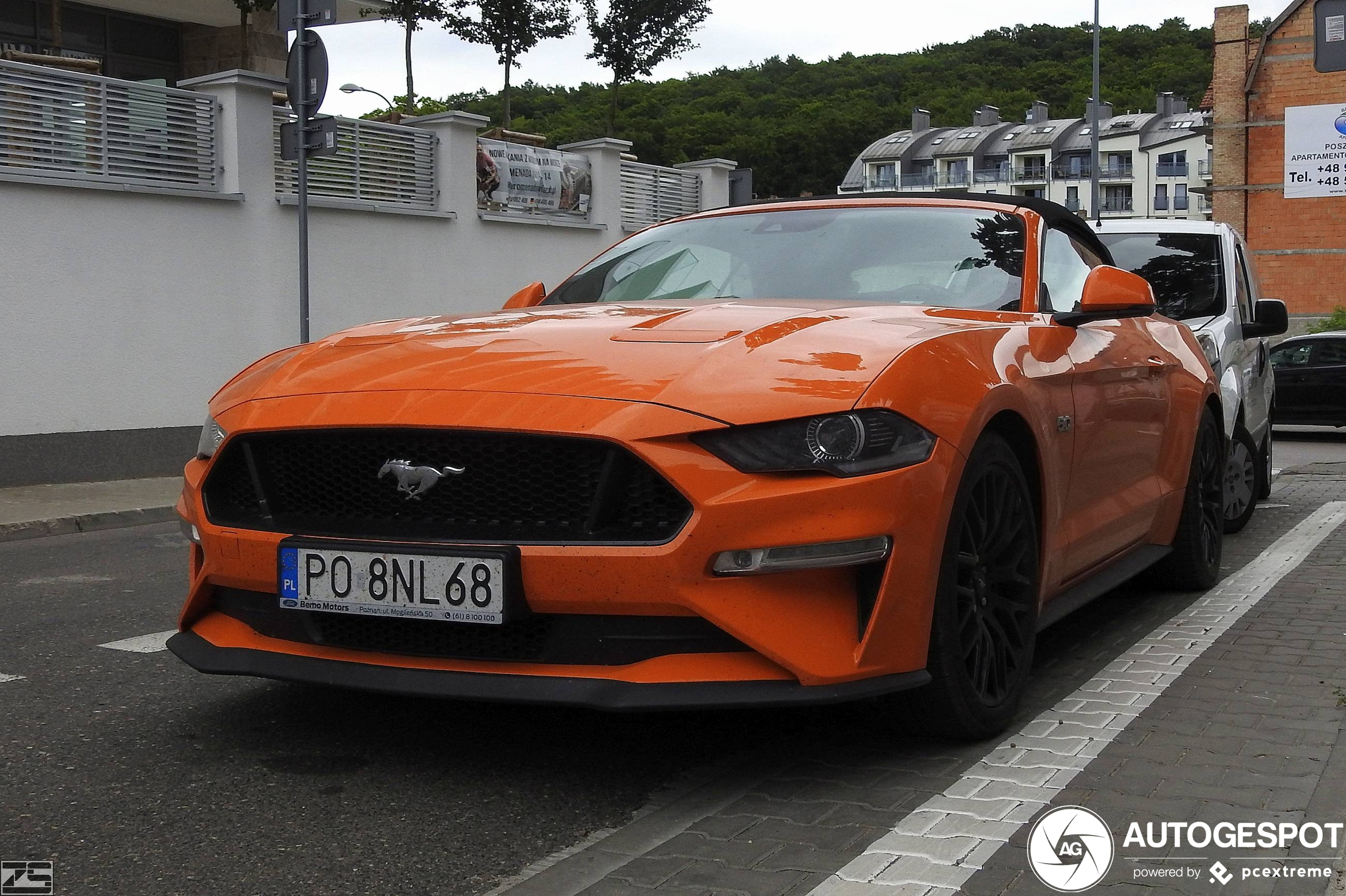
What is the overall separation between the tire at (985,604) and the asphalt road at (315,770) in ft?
0.62

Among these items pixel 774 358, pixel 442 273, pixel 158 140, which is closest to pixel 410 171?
pixel 442 273

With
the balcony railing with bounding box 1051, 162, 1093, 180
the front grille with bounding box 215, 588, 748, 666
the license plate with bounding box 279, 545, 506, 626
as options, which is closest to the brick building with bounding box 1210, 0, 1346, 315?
the front grille with bounding box 215, 588, 748, 666

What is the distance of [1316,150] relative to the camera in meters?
43.2

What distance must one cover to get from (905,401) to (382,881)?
4.98 ft

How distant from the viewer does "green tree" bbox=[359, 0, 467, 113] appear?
26.0 m

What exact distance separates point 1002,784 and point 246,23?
1862 centimetres

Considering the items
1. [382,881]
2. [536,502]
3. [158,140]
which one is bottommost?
[382,881]

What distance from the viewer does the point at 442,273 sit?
16.8 metres

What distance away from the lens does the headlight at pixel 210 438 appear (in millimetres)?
3756

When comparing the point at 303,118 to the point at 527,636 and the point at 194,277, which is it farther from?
the point at 527,636

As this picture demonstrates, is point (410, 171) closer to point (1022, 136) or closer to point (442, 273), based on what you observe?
point (442, 273)

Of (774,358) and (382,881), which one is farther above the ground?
(774,358)

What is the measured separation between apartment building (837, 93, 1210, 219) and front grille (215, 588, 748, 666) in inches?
4695

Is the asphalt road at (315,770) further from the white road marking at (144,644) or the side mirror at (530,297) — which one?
the side mirror at (530,297)
